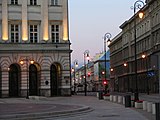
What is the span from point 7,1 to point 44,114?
123ft

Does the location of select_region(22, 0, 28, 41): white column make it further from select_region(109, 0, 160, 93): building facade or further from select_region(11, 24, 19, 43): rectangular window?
select_region(109, 0, 160, 93): building facade

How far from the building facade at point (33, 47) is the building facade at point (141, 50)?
1541 cm

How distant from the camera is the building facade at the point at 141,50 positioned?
7838cm

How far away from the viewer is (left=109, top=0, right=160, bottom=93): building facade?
7838 cm

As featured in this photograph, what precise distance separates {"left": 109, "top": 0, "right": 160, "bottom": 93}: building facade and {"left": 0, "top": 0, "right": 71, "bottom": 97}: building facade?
50.6 feet

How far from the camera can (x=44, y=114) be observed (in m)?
24.7

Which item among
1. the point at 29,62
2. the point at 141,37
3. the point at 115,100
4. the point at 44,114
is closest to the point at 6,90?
the point at 29,62

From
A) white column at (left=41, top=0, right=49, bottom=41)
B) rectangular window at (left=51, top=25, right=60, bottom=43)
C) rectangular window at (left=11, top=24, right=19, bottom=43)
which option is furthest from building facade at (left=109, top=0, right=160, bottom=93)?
rectangular window at (left=11, top=24, right=19, bottom=43)

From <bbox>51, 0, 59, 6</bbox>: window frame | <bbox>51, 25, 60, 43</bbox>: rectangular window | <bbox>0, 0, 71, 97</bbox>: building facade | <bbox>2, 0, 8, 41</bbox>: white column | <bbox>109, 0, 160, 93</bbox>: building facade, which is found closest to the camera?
<bbox>2, 0, 8, 41</bbox>: white column

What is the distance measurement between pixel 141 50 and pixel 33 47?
128 ft

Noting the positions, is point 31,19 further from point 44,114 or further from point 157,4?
point 44,114

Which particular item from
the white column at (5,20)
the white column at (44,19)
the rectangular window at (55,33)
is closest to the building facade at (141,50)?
the rectangular window at (55,33)

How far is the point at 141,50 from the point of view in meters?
91.6

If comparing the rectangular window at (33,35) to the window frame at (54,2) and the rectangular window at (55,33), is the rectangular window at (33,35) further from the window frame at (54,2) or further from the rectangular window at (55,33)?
the window frame at (54,2)
